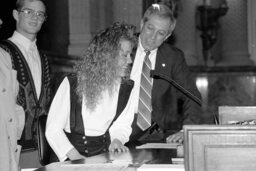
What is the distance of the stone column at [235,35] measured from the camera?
965cm

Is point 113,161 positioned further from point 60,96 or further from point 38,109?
point 38,109

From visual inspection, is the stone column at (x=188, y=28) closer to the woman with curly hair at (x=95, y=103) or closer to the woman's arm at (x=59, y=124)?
the woman with curly hair at (x=95, y=103)

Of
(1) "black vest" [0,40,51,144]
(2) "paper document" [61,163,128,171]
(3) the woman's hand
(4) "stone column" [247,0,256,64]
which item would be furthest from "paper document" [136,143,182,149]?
(4) "stone column" [247,0,256,64]

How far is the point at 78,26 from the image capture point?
8.39 meters

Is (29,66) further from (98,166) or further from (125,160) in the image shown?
(98,166)

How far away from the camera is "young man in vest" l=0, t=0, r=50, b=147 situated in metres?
3.76

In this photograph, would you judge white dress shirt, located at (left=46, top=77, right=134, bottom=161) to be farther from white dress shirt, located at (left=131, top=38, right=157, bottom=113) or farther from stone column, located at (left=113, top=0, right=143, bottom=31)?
stone column, located at (left=113, top=0, right=143, bottom=31)

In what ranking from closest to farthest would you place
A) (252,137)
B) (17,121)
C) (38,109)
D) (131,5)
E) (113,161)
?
(252,137), (113,161), (17,121), (38,109), (131,5)

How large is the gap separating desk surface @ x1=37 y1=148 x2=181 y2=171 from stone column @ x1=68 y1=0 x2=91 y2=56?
5.43 metres

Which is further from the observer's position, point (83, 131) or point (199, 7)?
point (199, 7)

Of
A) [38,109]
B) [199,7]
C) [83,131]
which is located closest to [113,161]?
[83,131]

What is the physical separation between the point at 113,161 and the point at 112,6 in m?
6.78

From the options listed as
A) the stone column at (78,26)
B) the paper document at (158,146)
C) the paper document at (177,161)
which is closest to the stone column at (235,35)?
the stone column at (78,26)

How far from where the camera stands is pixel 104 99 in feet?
9.93
